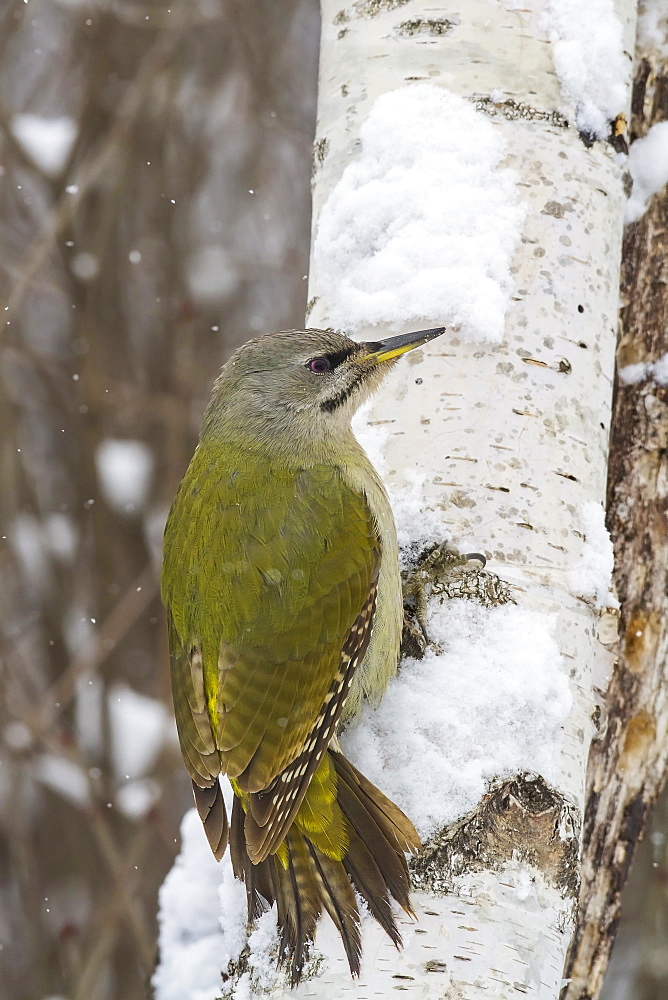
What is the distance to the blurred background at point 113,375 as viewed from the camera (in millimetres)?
5473

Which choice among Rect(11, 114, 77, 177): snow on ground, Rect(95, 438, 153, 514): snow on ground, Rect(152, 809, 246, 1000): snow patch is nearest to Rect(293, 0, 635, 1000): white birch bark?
Rect(152, 809, 246, 1000): snow patch

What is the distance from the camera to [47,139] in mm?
6188

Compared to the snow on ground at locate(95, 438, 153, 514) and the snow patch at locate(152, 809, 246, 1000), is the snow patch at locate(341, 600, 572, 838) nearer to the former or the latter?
the snow patch at locate(152, 809, 246, 1000)

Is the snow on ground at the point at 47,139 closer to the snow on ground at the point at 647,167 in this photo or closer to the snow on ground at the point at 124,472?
the snow on ground at the point at 124,472

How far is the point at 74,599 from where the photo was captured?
230 inches

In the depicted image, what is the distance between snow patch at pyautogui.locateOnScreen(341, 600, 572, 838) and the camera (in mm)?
2162

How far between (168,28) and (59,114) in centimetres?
82

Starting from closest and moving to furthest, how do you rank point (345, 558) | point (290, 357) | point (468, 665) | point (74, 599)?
point (468, 665) < point (345, 558) < point (290, 357) < point (74, 599)

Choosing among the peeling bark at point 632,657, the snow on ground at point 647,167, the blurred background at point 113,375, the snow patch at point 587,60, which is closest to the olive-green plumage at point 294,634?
the snow patch at point 587,60

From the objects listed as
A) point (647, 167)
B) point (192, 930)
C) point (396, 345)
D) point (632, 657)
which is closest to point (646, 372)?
point (647, 167)

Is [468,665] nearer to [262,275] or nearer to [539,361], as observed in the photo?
[539,361]

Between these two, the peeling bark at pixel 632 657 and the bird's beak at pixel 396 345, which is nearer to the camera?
the bird's beak at pixel 396 345

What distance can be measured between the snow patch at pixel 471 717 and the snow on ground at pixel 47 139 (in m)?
4.62

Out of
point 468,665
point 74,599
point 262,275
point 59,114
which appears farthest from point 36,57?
point 468,665
